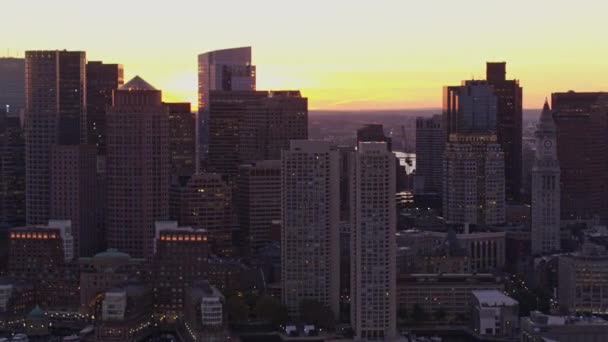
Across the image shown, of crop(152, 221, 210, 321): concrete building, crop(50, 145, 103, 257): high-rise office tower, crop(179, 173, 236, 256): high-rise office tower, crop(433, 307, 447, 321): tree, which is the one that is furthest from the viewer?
crop(179, 173, 236, 256): high-rise office tower

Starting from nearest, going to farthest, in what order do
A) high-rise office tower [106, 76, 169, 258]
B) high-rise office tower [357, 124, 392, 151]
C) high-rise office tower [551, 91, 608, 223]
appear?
high-rise office tower [106, 76, 169, 258] < high-rise office tower [551, 91, 608, 223] < high-rise office tower [357, 124, 392, 151]

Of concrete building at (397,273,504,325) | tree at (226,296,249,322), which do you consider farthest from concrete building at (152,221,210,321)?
concrete building at (397,273,504,325)

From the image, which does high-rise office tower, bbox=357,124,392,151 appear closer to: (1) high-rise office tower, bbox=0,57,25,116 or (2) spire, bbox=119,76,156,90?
(2) spire, bbox=119,76,156,90

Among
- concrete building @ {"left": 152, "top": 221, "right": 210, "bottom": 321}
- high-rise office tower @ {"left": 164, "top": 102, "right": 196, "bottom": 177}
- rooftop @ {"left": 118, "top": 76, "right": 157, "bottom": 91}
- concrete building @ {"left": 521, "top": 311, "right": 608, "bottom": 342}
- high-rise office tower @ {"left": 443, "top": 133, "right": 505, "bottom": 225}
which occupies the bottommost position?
concrete building @ {"left": 521, "top": 311, "right": 608, "bottom": 342}

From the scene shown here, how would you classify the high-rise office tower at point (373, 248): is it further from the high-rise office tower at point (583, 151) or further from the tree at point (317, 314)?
the high-rise office tower at point (583, 151)

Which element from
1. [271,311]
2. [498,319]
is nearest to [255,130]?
[271,311]

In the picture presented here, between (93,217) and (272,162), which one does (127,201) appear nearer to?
(93,217)

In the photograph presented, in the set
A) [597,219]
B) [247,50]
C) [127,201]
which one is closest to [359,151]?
[127,201]
